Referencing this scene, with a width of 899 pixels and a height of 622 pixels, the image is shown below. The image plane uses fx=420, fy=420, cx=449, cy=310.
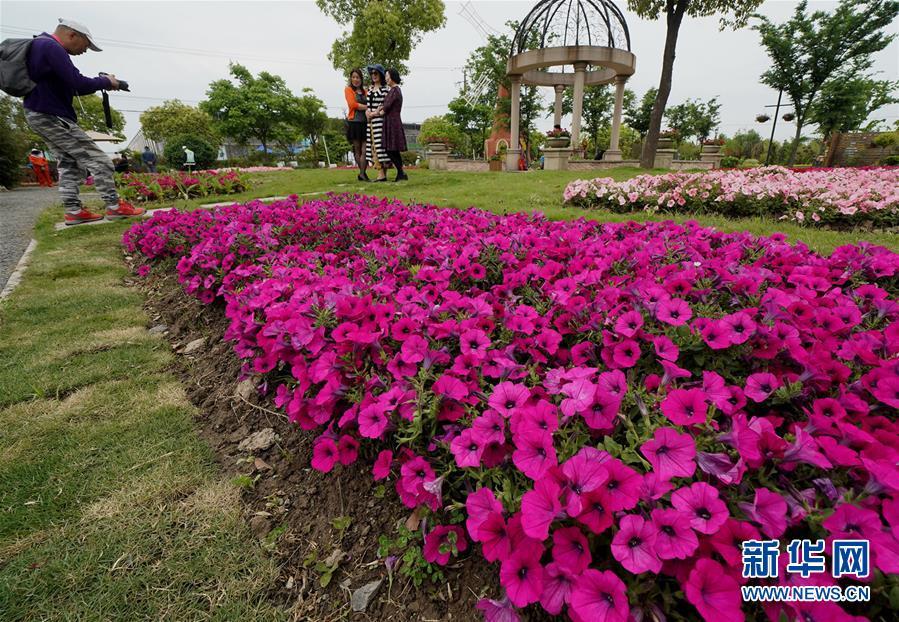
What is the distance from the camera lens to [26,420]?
7.26 ft

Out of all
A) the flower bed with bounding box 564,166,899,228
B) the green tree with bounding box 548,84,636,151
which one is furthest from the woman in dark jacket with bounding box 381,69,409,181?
the green tree with bounding box 548,84,636,151

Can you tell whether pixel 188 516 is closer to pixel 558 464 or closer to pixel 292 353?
pixel 292 353

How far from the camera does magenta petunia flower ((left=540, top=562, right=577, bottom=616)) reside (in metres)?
0.96

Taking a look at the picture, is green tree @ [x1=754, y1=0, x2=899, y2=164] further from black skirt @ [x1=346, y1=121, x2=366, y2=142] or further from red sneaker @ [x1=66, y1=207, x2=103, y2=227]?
red sneaker @ [x1=66, y1=207, x2=103, y2=227]

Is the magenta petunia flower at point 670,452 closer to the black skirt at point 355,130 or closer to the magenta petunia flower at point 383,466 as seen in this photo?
the magenta petunia flower at point 383,466

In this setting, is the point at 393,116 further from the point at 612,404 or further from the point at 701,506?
the point at 701,506

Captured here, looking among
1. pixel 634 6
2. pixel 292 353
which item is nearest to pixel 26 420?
pixel 292 353

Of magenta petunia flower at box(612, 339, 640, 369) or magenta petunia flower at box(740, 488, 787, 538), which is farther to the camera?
magenta petunia flower at box(612, 339, 640, 369)

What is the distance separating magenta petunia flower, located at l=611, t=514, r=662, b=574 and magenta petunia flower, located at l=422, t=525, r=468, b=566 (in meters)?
0.52

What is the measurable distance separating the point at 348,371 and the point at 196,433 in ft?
3.44

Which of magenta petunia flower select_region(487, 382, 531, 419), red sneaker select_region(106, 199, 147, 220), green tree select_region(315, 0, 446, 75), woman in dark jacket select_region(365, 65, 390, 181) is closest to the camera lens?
magenta petunia flower select_region(487, 382, 531, 419)

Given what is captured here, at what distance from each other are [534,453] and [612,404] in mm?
279

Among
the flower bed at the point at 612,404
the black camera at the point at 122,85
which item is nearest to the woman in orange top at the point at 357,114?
the black camera at the point at 122,85

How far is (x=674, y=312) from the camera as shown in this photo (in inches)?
→ 67.4
